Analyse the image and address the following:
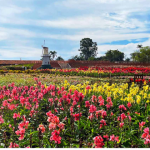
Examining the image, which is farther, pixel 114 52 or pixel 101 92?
pixel 114 52

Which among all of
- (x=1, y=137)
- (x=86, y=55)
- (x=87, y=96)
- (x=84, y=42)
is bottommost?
(x=1, y=137)

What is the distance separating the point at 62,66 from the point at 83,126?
131 feet

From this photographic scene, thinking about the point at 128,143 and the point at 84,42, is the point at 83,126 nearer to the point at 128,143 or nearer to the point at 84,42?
the point at 128,143

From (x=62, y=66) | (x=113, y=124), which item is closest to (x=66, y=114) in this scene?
(x=113, y=124)

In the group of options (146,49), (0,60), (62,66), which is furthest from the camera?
(146,49)

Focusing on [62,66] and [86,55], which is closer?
[62,66]

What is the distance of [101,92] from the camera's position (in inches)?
276

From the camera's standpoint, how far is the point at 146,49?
67.1 m

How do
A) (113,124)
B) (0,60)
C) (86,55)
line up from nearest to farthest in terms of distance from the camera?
1. (113,124)
2. (0,60)
3. (86,55)

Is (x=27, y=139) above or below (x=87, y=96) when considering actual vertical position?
below

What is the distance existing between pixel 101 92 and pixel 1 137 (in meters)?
3.59

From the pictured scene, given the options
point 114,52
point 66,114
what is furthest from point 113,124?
point 114,52

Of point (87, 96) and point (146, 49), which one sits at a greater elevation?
point (146, 49)

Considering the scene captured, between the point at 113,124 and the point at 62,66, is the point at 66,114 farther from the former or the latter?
the point at 62,66
